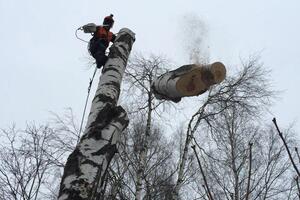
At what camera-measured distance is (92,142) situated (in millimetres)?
2689

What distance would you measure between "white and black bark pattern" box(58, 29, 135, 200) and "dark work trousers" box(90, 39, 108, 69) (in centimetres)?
56

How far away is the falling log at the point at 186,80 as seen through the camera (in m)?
3.68

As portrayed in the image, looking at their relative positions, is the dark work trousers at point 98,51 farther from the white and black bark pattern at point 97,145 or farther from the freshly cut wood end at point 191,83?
the freshly cut wood end at point 191,83

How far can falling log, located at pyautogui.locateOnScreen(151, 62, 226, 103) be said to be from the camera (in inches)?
145

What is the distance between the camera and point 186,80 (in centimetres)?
372

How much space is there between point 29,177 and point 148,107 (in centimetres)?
351

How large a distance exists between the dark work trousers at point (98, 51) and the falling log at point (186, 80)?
566 millimetres

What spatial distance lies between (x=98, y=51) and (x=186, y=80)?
0.96 m

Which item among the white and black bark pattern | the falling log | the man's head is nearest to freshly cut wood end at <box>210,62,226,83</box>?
the falling log

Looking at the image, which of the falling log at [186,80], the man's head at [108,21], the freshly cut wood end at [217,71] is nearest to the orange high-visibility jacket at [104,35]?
the man's head at [108,21]

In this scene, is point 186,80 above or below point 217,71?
below

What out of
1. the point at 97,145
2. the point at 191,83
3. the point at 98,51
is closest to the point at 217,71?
the point at 191,83

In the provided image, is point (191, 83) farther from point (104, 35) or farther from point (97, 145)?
point (97, 145)

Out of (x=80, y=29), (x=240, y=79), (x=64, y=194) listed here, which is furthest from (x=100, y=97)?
(x=240, y=79)
